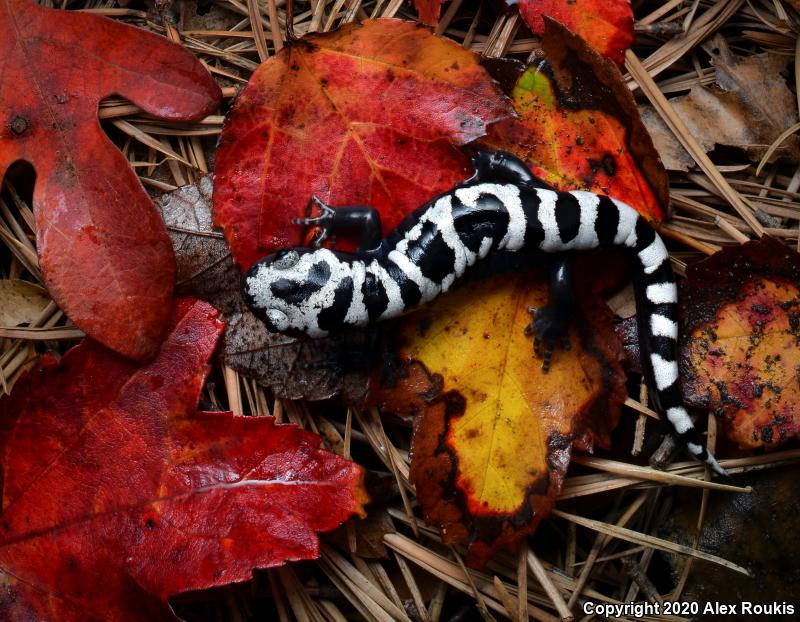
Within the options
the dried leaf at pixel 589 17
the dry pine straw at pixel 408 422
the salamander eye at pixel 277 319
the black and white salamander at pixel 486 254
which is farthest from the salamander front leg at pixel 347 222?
the dried leaf at pixel 589 17

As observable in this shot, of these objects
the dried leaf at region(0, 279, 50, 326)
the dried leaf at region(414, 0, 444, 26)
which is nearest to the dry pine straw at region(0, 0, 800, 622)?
the dried leaf at region(0, 279, 50, 326)

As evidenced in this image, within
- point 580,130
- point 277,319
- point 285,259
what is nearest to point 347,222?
point 285,259

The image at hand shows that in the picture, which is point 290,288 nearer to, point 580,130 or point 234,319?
point 234,319

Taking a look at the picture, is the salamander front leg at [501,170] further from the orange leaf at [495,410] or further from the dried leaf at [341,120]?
the orange leaf at [495,410]

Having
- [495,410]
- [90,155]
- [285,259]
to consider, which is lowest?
[495,410]

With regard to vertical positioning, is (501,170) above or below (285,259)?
above

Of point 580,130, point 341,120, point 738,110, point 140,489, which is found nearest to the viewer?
point 140,489
